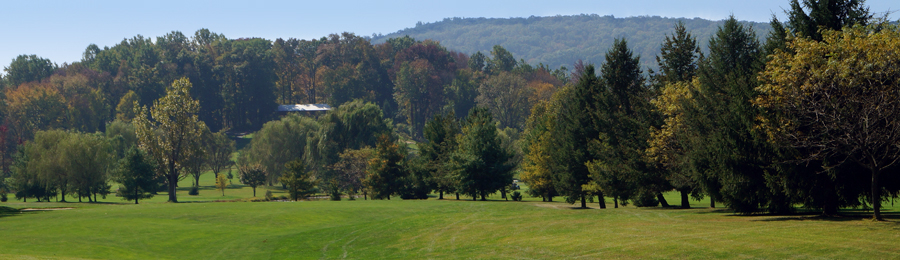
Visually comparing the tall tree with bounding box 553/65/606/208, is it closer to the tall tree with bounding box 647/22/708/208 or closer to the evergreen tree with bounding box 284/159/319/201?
the tall tree with bounding box 647/22/708/208

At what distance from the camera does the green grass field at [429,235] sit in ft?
74.8

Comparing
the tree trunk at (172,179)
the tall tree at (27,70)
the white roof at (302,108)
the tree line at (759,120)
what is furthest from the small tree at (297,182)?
the tall tree at (27,70)

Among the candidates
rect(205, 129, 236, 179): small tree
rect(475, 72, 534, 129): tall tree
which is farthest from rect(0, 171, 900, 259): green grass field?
rect(475, 72, 534, 129): tall tree

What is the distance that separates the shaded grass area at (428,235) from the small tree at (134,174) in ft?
108

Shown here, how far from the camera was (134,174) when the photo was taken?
7450 cm

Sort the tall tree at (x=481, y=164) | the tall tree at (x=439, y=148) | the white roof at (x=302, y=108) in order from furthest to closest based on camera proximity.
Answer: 1. the white roof at (x=302, y=108)
2. the tall tree at (x=439, y=148)
3. the tall tree at (x=481, y=164)

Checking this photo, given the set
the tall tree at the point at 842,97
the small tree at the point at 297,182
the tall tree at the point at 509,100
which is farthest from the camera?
the tall tree at the point at 509,100

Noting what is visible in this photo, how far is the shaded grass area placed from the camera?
898 inches

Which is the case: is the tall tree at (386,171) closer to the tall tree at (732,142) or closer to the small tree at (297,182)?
the small tree at (297,182)

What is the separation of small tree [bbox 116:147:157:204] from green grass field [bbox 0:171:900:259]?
32.6m

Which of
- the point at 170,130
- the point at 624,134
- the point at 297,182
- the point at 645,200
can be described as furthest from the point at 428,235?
the point at 170,130

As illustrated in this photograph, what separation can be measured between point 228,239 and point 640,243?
21525 mm

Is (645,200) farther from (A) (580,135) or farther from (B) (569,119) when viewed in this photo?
(B) (569,119)

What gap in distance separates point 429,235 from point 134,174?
54.1 metres
